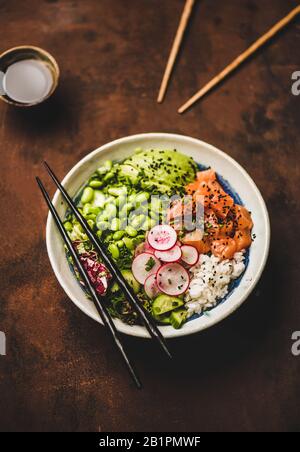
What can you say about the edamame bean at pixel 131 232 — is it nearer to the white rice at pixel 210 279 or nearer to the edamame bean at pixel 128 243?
the edamame bean at pixel 128 243

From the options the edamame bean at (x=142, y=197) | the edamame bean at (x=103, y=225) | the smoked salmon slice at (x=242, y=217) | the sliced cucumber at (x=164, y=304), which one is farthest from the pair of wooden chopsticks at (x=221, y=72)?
the sliced cucumber at (x=164, y=304)

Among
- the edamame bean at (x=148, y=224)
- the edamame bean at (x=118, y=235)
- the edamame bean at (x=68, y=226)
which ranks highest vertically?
the edamame bean at (x=68, y=226)

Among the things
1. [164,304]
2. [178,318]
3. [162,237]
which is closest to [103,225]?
[162,237]

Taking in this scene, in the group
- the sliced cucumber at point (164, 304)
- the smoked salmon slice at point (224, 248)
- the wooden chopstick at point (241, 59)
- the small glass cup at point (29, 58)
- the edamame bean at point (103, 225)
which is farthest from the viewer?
the wooden chopstick at point (241, 59)

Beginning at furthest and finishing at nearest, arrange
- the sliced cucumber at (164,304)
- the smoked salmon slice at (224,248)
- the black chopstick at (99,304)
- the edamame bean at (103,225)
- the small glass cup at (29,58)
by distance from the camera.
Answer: the small glass cup at (29,58)
the edamame bean at (103,225)
the smoked salmon slice at (224,248)
the sliced cucumber at (164,304)
the black chopstick at (99,304)

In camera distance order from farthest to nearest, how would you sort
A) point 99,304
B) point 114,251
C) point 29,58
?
point 29,58
point 114,251
point 99,304

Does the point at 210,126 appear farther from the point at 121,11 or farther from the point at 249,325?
the point at 249,325

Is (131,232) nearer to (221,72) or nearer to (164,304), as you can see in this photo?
(164,304)
